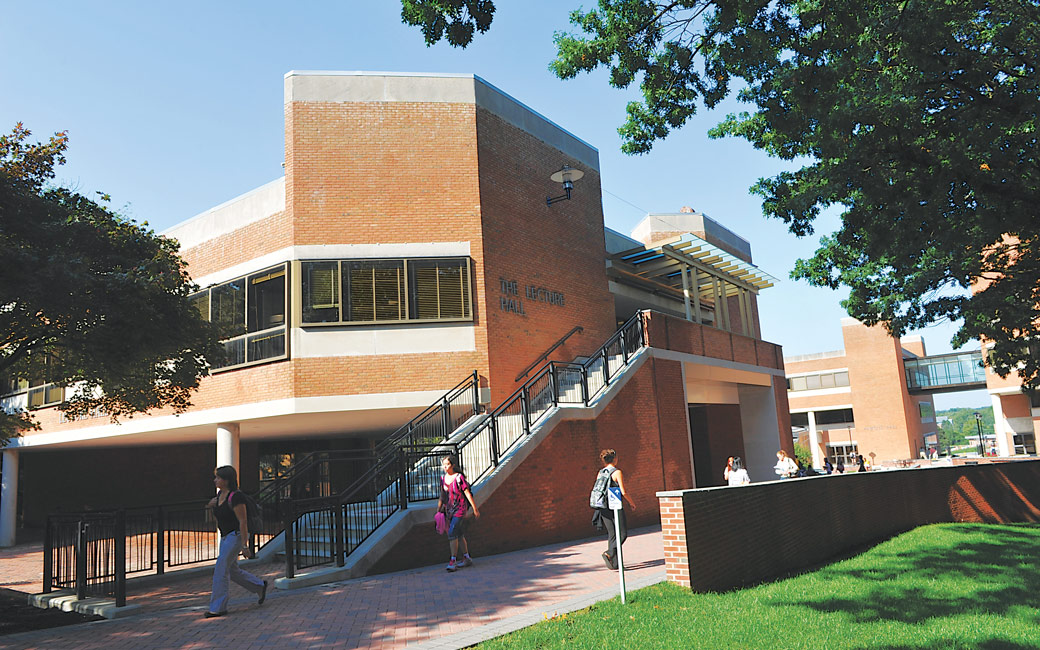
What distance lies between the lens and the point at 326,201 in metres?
16.0

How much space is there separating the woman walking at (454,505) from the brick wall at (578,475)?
0.77 m

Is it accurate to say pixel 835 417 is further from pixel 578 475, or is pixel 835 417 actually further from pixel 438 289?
A: pixel 438 289

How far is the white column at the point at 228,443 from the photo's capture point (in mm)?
16391

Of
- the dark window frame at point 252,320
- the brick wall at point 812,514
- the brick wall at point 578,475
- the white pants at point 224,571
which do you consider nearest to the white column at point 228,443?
the dark window frame at point 252,320

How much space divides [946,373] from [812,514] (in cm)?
4183

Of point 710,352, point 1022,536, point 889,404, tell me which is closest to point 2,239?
point 710,352

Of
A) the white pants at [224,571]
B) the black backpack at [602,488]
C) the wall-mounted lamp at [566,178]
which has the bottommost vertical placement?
the white pants at [224,571]

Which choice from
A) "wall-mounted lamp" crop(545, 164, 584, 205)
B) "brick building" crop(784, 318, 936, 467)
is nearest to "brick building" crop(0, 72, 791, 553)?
"wall-mounted lamp" crop(545, 164, 584, 205)

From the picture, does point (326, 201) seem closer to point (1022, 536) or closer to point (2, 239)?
point (2, 239)

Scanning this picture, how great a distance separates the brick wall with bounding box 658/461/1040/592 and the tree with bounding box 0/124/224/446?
8228 mm

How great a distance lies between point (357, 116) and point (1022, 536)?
16.9m

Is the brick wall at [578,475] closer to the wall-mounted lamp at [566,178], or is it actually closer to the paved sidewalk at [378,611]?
the paved sidewalk at [378,611]

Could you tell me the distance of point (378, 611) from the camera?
8.04 metres

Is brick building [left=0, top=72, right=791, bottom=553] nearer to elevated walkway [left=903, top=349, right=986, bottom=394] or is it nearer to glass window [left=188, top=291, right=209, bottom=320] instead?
glass window [left=188, top=291, right=209, bottom=320]
